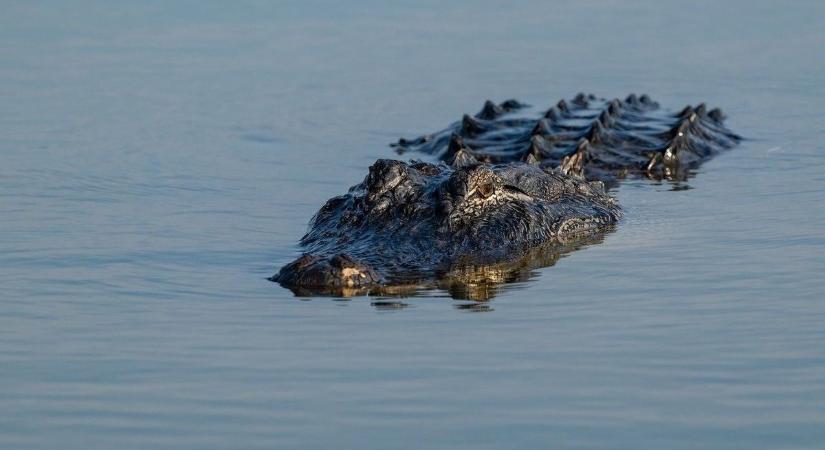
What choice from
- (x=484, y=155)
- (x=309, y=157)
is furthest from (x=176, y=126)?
(x=484, y=155)

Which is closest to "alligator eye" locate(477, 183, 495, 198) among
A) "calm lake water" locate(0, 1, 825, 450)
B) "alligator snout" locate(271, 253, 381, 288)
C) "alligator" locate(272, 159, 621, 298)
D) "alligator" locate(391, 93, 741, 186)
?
"alligator" locate(272, 159, 621, 298)

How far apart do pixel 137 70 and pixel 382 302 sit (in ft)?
35.3

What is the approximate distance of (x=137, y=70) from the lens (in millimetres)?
19359

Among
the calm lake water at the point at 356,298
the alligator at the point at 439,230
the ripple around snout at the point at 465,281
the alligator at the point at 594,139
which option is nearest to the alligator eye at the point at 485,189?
the alligator at the point at 439,230

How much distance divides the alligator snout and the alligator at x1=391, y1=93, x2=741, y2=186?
182 inches

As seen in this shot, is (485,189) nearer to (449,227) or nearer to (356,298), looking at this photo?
(449,227)

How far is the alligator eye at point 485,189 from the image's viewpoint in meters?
11.1

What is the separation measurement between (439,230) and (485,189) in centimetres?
56

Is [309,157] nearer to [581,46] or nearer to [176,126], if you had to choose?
[176,126]

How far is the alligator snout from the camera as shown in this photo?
31.4 ft

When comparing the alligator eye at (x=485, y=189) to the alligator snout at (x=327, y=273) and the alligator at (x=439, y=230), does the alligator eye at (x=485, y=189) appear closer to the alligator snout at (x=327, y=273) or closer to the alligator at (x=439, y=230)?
the alligator at (x=439, y=230)

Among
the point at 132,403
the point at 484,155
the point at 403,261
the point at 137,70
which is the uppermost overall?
the point at 137,70

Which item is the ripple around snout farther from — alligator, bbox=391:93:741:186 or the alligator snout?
alligator, bbox=391:93:741:186

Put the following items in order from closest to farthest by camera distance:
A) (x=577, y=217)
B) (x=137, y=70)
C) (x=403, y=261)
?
(x=403, y=261), (x=577, y=217), (x=137, y=70)
